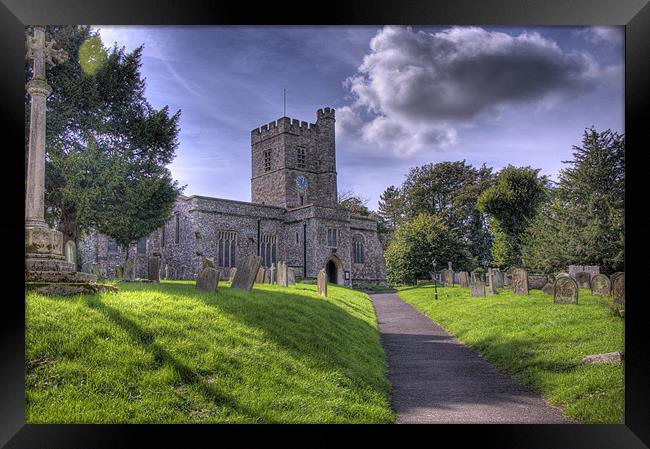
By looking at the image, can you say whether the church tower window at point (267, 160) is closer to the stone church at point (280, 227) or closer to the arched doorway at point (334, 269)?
the stone church at point (280, 227)

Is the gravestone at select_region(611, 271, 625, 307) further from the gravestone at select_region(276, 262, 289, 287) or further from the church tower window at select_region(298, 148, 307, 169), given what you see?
the church tower window at select_region(298, 148, 307, 169)

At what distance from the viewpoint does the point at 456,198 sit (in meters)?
17.5

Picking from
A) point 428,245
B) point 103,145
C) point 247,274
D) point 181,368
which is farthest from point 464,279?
point 181,368

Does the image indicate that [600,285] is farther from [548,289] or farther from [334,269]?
[334,269]

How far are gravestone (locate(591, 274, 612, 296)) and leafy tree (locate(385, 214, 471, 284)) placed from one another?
522 cm

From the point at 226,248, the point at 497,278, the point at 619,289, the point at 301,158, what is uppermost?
the point at 301,158

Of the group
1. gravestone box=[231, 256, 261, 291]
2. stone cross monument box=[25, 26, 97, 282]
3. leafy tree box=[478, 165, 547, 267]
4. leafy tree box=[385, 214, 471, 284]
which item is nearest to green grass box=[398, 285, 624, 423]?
gravestone box=[231, 256, 261, 291]

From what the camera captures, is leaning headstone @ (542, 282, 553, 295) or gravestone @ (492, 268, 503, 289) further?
gravestone @ (492, 268, 503, 289)

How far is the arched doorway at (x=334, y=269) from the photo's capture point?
77.8 feet

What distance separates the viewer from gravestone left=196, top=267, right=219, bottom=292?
7543mm

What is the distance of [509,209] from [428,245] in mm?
3136
